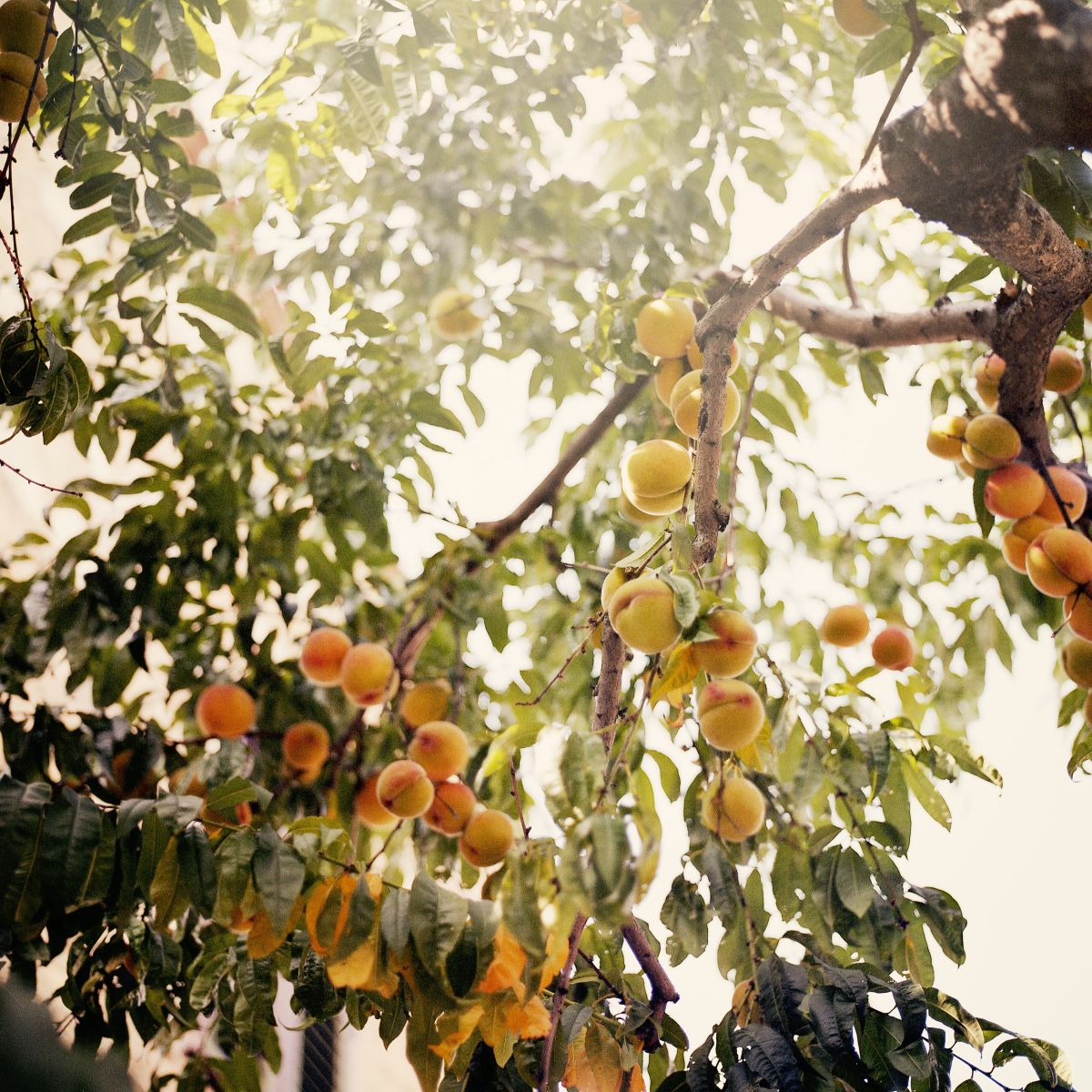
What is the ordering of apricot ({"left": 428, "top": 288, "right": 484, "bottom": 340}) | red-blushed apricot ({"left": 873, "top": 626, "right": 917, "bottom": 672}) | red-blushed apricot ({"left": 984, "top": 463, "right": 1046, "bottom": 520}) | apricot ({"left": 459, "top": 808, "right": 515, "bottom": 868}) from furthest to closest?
apricot ({"left": 428, "top": 288, "right": 484, "bottom": 340}) < red-blushed apricot ({"left": 873, "top": 626, "right": 917, "bottom": 672}) < red-blushed apricot ({"left": 984, "top": 463, "right": 1046, "bottom": 520}) < apricot ({"left": 459, "top": 808, "right": 515, "bottom": 868})

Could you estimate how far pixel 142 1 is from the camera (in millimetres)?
1201

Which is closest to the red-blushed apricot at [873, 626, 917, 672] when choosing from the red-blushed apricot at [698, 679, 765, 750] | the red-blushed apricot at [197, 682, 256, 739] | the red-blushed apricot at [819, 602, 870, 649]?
the red-blushed apricot at [819, 602, 870, 649]

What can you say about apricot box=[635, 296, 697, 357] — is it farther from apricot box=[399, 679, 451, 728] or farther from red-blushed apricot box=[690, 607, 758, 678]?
apricot box=[399, 679, 451, 728]

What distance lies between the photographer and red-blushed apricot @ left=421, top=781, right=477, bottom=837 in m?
1.44

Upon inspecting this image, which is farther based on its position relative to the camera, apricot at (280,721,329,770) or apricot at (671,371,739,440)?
apricot at (280,721,329,770)

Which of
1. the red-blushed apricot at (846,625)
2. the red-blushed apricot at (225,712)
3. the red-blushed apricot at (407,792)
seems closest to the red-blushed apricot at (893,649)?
→ the red-blushed apricot at (846,625)

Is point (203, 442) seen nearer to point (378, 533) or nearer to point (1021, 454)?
point (378, 533)

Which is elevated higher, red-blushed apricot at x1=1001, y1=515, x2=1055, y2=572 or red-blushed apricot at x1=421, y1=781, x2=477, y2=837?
red-blushed apricot at x1=1001, y1=515, x2=1055, y2=572

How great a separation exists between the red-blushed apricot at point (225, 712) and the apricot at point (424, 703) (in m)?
0.32

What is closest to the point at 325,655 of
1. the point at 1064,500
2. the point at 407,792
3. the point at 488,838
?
the point at 407,792

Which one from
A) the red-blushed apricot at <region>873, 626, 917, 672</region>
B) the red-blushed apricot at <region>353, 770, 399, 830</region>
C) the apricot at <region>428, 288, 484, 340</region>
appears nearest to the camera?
the red-blushed apricot at <region>873, 626, 917, 672</region>

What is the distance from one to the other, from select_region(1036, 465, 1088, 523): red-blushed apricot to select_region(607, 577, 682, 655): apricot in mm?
939

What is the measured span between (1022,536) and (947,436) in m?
0.24

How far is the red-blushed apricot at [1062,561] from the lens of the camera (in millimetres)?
1360
